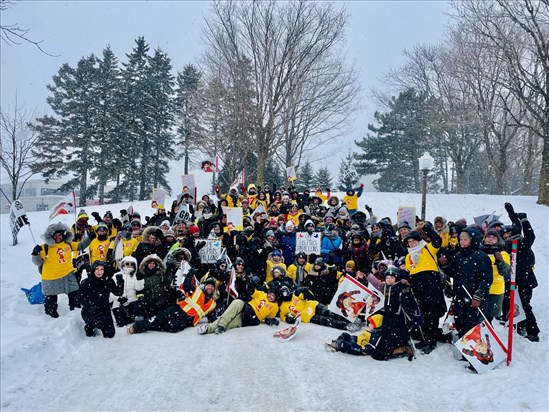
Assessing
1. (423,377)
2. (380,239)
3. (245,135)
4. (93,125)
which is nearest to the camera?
(423,377)

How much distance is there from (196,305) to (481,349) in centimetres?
481

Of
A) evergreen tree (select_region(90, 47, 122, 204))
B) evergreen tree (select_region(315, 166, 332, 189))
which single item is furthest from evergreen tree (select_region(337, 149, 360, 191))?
evergreen tree (select_region(90, 47, 122, 204))

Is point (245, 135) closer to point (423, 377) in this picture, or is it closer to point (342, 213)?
point (342, 213)

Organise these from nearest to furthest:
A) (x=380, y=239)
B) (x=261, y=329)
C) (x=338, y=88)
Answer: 1. (x=261, y=329)
2. (x=380, y=239)
3. (x=338, y=88)

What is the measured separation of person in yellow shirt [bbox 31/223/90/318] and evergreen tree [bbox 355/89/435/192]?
3682 cm

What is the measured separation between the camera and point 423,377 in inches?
220

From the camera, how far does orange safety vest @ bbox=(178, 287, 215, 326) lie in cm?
767

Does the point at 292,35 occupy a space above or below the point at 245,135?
above

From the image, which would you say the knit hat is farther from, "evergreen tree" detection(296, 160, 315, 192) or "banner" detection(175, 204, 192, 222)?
"evergreen tree" detection(296, 160, 315, 192)

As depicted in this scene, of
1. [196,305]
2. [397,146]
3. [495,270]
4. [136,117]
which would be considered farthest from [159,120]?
[495,270]

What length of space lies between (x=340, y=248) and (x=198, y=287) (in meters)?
3.88

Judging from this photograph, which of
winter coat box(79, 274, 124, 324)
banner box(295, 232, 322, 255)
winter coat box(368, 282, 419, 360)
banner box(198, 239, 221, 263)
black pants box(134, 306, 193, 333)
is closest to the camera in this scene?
winter coat box(368, 282, 419, 360)

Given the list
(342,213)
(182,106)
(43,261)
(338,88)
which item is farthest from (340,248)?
(182,106)

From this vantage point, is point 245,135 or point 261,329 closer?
point 261,329
